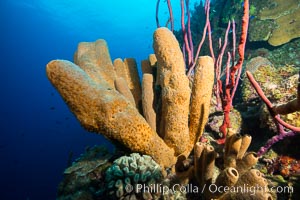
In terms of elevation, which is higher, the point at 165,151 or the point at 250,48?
the point at 250,48

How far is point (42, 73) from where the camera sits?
59875 millimetres

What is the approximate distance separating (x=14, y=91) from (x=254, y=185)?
55.0 meters

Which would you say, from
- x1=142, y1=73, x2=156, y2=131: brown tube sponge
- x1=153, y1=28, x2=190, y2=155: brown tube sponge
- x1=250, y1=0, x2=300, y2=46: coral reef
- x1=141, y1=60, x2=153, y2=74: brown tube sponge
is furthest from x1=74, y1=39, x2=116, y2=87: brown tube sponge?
x1=250, y1=0, x2=300, y2=46: coral reef

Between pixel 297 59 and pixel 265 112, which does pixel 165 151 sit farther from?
pixel 297 59

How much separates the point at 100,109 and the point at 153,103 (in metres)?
1.02

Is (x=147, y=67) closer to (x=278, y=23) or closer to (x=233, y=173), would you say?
(x=233, y=173)

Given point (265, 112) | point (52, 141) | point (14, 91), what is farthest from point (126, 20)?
point (265, 112)

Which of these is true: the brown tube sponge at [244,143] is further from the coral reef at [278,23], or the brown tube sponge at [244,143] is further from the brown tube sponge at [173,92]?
the coral reef at [278,23]

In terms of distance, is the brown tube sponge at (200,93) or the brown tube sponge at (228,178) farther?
the brown tube sponge at (200,93)

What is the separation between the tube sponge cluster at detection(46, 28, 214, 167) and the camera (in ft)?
6.87

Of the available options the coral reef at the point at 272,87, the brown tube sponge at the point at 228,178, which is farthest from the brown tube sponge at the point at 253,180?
the coral reef at the point at 272,87

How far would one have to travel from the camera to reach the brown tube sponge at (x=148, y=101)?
111 inches

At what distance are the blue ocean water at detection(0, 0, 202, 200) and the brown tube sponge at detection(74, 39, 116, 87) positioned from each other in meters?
10.1

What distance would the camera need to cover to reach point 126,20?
261 feet
